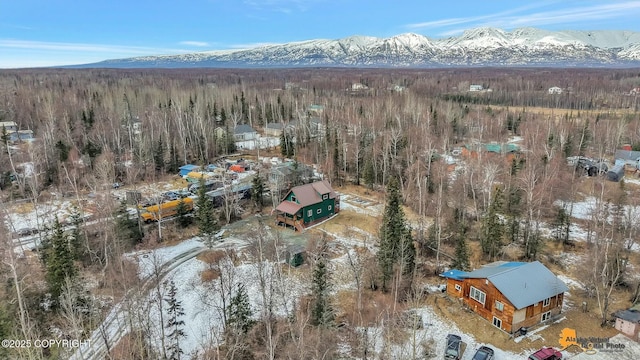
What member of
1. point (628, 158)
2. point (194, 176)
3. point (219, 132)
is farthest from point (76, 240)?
point (628, 158)

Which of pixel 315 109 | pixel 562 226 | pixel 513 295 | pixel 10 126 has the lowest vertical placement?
pixel 562 226

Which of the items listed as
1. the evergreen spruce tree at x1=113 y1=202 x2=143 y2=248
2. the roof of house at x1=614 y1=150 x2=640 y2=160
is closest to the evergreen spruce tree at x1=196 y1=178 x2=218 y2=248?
the evergreen spruce tree at x1=113 y1=202 x2=143 y2=248

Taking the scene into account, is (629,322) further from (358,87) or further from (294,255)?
(358,87)

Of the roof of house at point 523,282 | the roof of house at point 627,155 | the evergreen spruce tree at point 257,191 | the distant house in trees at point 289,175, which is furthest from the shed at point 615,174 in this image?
the evergreen spruce tree at point 257,191

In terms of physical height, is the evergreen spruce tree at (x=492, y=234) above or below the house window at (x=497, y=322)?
above

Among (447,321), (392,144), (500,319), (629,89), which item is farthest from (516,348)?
(629,89)

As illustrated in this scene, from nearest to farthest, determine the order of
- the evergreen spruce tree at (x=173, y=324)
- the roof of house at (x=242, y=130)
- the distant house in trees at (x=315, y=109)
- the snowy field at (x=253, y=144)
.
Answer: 1. the evergreen spruce tree at (x=173, y=324)
2. the snowy field at (x=253, y=144)
3. the roof of house at (x=242, y=130)
4. the distant house in trees at (x=315, y=109)

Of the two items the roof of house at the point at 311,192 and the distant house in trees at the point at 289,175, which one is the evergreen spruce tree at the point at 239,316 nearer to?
the roof of house at the point at 311,192

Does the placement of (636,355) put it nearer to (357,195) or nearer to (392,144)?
(357,195)
